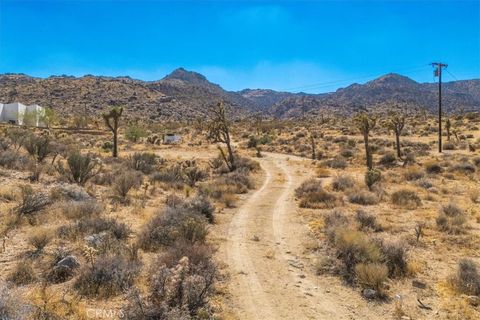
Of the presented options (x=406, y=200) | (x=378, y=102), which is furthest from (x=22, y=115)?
(x=378, y=102)

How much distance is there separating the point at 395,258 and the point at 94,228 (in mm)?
7328

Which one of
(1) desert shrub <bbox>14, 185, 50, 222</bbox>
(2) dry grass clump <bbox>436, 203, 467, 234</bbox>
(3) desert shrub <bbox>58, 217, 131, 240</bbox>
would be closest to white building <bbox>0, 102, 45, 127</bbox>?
(1) desert shrub <bbox>14, 185, 50, 222</bbox>

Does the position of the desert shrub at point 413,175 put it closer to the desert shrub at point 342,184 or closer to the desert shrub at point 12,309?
the desert shrub at point 342,184

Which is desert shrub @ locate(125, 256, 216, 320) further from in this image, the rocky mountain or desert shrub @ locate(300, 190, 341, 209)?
the rocky mountain

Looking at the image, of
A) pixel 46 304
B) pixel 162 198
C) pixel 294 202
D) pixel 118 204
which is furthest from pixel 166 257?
pixel 294 202

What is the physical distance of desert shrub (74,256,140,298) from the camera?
7.18m

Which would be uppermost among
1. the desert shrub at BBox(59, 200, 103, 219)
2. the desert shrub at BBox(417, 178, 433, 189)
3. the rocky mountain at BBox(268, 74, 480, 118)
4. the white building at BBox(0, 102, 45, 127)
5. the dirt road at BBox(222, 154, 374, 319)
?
the rocky mountain at BBox(268, 74, 480, 118)

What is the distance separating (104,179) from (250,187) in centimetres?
732

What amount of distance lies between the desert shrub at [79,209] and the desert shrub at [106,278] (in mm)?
4221

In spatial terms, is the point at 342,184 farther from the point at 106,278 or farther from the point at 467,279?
the point at 106,278

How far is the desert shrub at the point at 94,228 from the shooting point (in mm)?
10117

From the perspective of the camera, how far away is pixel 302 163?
33.7 metres

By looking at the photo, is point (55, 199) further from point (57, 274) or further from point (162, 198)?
point (57, 274)

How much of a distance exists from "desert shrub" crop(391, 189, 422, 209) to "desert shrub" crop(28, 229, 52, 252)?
491 inches
